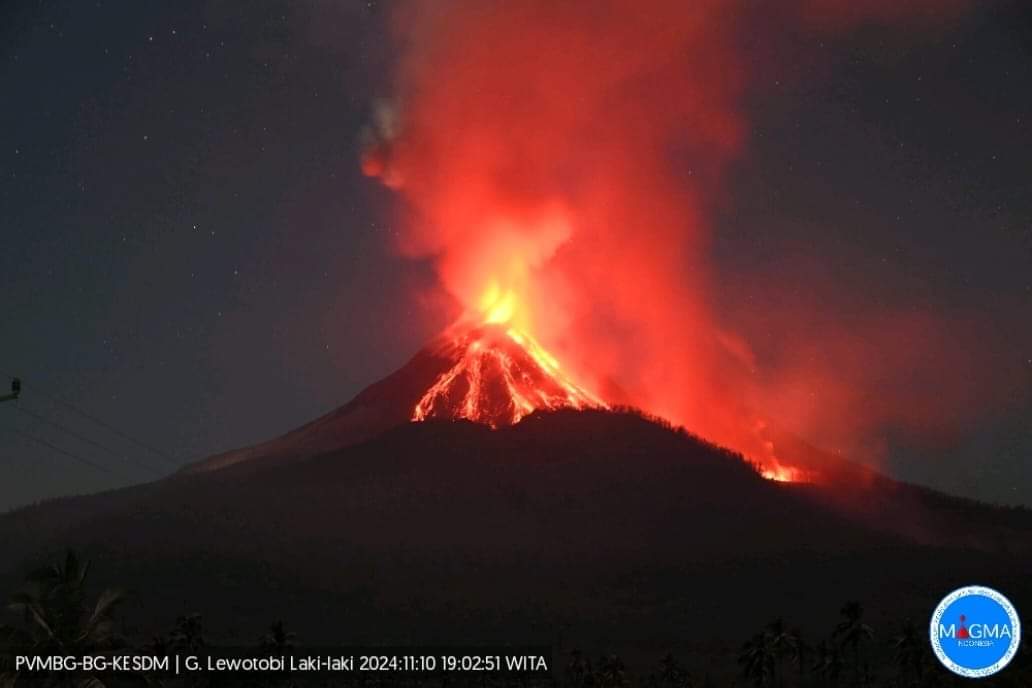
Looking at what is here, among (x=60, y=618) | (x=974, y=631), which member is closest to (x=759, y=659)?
(x=974, y=631)

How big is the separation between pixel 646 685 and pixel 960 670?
105 metres

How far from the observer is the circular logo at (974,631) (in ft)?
131

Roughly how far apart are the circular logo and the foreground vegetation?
12.6m

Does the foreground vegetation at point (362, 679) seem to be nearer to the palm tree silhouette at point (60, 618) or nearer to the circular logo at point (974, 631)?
the palm tree silhouette at point (60, 618)

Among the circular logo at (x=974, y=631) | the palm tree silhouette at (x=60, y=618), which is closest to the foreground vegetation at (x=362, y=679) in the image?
the palm tree silhouette at (x=60, y=618)

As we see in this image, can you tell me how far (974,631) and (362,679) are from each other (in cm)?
9952

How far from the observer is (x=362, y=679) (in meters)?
131

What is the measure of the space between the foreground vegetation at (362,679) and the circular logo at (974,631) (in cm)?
1257

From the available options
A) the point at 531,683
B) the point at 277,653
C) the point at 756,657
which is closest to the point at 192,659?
the point at 277,653

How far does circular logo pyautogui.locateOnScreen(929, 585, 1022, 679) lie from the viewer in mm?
40000

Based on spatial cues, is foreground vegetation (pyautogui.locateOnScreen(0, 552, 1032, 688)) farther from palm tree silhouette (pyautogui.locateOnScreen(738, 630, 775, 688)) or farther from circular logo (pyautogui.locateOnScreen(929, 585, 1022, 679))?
circular logo (pyautogui.locateOnScreen(929, 585, 1022, 679))

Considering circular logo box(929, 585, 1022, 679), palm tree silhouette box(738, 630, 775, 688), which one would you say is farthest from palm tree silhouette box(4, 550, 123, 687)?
palm tree silhouette box(738, 630, 775, 688)

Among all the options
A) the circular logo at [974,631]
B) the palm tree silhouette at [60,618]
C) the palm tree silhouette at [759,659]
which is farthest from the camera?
the palm tree silhouette at [759,659]

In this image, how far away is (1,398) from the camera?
121ft
